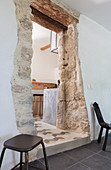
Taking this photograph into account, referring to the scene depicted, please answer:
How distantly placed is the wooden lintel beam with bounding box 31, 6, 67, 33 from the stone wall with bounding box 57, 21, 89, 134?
16cm

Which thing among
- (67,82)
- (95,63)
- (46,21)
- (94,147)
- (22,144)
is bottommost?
(94,147)

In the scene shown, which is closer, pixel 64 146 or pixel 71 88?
pixel 64 146

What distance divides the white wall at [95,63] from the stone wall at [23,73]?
1.14 meters

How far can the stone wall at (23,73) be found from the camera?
1495mm

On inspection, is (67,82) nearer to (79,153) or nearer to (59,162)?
(79,153)

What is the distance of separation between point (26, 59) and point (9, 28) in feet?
1.36

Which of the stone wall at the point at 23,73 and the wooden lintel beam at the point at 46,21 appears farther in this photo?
the wooden lintel beam at the point at 46,21

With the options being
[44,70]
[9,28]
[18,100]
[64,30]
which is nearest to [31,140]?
[18,100]

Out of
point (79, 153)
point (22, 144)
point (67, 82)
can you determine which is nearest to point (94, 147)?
point (79, 153)

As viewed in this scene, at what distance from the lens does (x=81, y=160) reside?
5.22 feet

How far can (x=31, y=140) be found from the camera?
1130 millimetres

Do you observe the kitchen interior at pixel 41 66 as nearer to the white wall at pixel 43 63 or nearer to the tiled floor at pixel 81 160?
the white wall at pixel 43 63

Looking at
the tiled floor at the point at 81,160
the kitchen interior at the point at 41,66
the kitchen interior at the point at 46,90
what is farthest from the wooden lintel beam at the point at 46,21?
the tiled floor at the point at 81,160

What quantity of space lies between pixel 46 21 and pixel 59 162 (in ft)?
7.59
